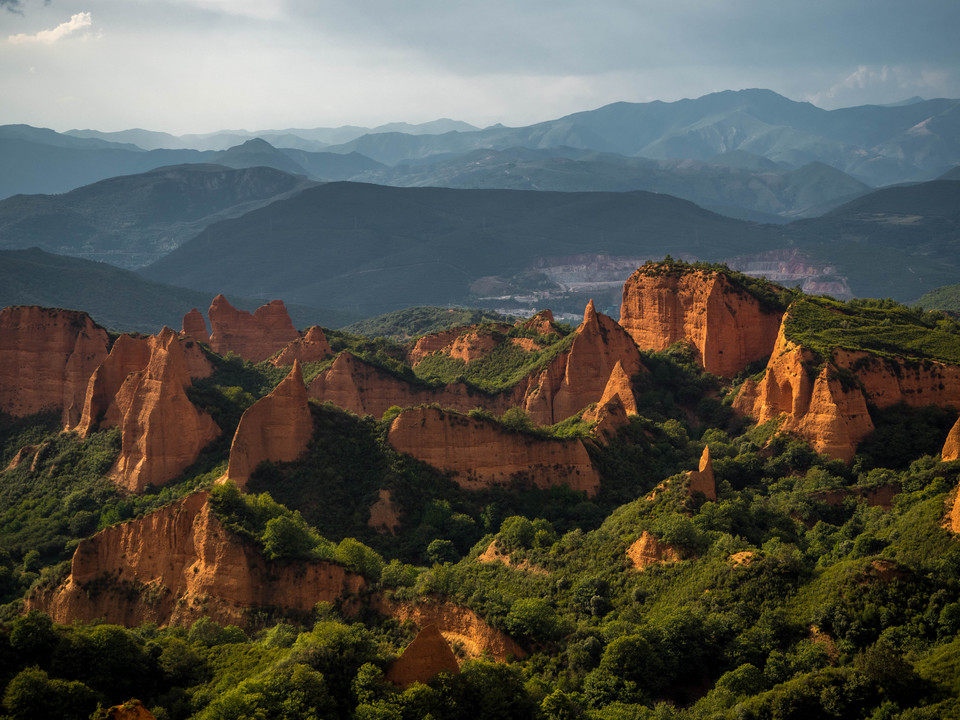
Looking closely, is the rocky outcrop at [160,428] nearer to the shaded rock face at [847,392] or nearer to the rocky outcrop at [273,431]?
the rocky outcrop at [273,431]

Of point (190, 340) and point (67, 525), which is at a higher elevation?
point (190, 340)

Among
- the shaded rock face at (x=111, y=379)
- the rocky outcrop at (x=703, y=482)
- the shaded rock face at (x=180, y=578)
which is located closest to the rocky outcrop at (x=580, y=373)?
the shaded rock face at (x=111, y=379)

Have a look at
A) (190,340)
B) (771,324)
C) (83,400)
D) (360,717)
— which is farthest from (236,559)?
(771,324)

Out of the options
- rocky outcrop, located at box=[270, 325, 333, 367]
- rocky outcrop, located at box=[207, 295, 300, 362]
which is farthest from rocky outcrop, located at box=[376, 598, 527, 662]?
rocky outcrop, located at box=[207, 295, 300, 362]

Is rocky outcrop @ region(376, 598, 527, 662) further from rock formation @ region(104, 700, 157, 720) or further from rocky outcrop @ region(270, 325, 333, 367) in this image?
rocky outcrop @ region(270, 325, 333, 367)

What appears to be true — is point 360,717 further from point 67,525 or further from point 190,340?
point 190,340

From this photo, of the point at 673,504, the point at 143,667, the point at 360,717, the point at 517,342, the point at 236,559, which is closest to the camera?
the point at 360,717

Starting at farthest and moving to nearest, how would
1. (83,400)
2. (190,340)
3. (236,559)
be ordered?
1. (190,340)
2. (83,400)
3. (236,559)

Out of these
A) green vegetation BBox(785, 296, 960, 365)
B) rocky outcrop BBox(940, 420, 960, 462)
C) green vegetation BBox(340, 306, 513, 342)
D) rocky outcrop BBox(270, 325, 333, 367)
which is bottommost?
green vegetation BBox(340, 306, 513, 342)
